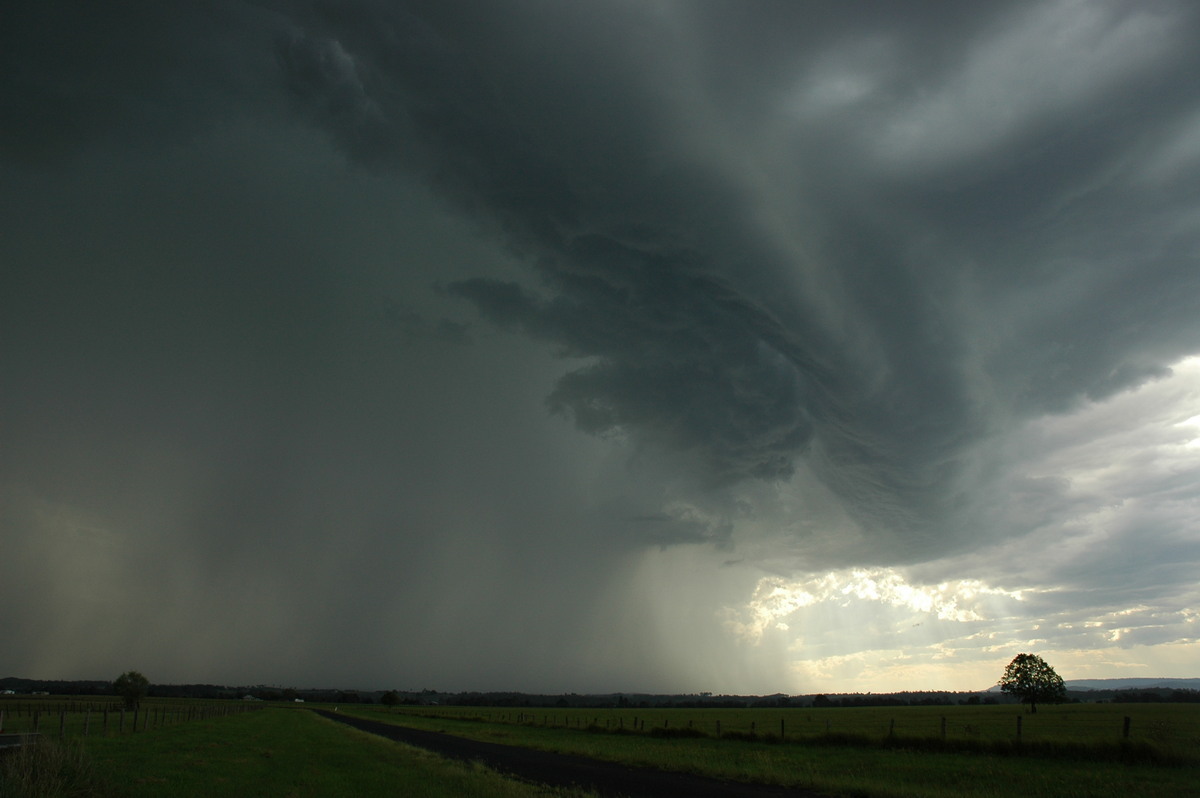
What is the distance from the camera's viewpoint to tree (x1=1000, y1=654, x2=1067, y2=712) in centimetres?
9225

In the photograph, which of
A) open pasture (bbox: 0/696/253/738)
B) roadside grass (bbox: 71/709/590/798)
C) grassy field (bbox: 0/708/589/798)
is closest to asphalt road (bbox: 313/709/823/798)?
roadside grass (bbox: 71/709/590/798)

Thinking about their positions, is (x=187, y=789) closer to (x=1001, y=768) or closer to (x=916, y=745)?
(x=1001, y=768)

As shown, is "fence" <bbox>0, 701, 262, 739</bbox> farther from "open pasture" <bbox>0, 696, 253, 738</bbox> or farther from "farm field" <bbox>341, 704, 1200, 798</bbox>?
"farm field" <bbox>341, 704, 1200, 798</bbox>

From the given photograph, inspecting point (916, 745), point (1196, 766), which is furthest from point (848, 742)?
point (1196, 766)

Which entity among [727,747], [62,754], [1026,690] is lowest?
[1026,690]

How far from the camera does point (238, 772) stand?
25.8 m

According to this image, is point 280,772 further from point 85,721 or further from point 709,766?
point 85,721

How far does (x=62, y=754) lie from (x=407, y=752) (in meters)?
20.9

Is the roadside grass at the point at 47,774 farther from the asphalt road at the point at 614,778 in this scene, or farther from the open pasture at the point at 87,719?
the asphalt road at the point at 614,778

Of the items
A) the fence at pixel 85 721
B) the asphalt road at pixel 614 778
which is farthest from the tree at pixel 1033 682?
the fence at pixel 85 721

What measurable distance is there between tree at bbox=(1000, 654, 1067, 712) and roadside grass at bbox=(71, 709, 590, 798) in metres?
95.3

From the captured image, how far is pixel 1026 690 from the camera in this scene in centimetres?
9344

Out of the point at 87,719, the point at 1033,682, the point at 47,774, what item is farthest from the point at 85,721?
the point at 1033,682

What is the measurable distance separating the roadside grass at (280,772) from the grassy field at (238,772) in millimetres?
33
